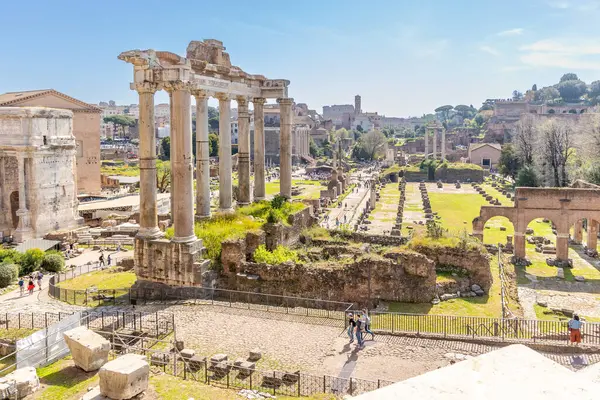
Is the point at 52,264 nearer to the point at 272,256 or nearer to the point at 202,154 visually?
the point at 202,154

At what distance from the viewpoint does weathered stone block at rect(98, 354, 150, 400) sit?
33.0 ft

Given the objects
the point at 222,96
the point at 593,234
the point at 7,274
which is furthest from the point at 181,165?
the point at 593,234

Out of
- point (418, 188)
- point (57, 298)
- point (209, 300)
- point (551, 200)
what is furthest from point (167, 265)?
point (418, 188)

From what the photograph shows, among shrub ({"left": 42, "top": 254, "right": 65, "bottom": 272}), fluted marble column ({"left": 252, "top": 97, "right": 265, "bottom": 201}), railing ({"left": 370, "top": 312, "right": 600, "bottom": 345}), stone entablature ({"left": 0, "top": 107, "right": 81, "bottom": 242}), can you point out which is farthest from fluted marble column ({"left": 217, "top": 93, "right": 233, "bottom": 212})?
stone entablature ({"left": 0, "top": 107, "right": 81, "bottom": 242})

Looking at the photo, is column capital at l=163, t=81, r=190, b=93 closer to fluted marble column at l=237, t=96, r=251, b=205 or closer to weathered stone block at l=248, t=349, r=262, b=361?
fluted marble column at l=237, t=96, r=251, b=205

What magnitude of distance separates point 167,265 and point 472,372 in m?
16.0

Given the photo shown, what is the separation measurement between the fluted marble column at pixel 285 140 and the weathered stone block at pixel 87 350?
14028 mm

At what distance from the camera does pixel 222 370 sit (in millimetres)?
12219

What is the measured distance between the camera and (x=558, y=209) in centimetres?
3125

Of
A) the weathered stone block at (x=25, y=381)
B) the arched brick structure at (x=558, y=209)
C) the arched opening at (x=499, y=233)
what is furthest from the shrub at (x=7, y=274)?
the arched opening at (x=499, y=233)

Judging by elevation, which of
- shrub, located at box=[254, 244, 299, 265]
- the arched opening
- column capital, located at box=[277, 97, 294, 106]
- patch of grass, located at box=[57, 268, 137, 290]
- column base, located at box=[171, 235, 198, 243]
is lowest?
the arched opening

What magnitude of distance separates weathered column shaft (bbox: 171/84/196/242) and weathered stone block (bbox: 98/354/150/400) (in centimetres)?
781

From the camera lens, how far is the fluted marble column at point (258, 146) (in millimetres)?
24422

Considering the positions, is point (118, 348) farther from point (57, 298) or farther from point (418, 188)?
point (418, 188)
